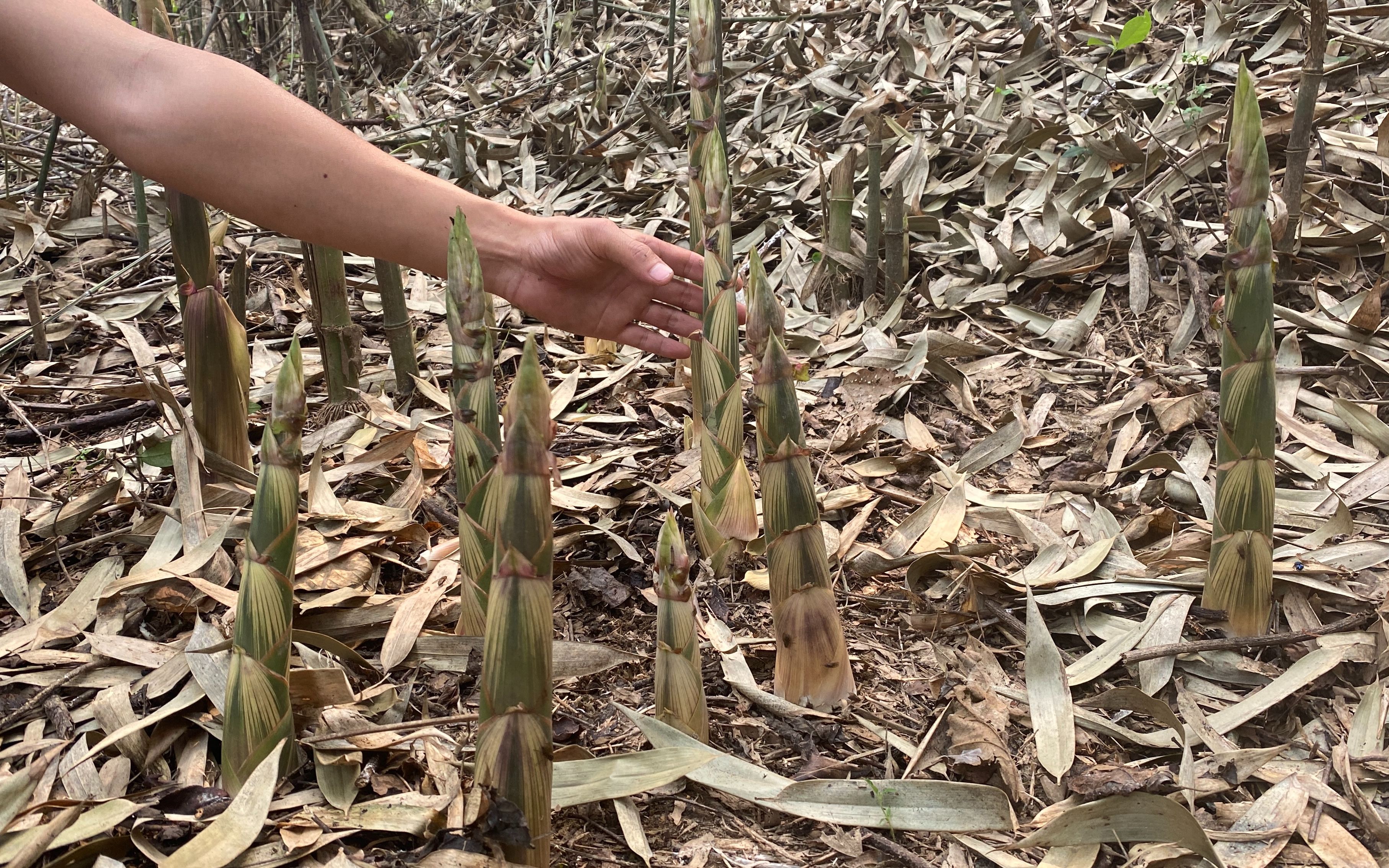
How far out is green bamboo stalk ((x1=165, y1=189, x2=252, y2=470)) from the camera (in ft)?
4.88

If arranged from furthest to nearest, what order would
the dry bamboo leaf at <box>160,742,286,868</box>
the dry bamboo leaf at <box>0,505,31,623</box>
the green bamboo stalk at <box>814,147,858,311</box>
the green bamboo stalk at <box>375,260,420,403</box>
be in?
1. the green bamboo stalk at <box>814,147,858,311</box>
2. the green bamboo stalk at <box>375,260,420,403</box>
3. the dry bamboo leaf at <box>0,505,31,623</box>
4. the dry bamboo leaf at <box>160,742,286,868</box>

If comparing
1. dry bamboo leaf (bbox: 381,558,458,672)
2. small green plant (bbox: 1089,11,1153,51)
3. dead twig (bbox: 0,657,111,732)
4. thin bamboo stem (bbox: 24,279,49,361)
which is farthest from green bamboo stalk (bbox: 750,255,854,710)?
thin bamboo stem (bbox: 24,279,49,361)

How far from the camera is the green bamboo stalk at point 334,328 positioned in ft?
5.56

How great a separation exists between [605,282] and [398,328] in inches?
21.1

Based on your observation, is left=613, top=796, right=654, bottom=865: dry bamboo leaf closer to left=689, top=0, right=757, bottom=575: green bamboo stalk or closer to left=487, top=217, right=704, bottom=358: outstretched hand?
left=689, top=0, right=757, bottom=575: green bamboo stalk

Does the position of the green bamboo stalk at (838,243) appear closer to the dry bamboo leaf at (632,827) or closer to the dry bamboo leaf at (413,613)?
the dry bamboo leaf at (413,613)

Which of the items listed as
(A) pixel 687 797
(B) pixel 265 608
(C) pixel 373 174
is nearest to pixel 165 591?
(B) pixel 265 608

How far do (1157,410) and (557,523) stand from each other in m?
1.04

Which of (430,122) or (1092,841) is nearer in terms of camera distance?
(1092,841)

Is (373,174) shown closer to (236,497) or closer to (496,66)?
(236,497)

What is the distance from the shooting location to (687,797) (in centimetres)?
111

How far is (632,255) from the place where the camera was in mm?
1475

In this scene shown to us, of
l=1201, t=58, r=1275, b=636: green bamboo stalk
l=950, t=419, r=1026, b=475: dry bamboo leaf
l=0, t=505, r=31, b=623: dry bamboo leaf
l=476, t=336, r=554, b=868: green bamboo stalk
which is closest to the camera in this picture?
l=476, t=336, r=554, b=868: green bamboo stalk

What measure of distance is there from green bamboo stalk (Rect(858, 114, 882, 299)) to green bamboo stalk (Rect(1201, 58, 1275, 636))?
900mm
